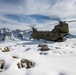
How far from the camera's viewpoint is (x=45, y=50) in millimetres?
12383

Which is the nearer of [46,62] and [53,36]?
[46,62]

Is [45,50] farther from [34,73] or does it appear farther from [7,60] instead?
[34,73]

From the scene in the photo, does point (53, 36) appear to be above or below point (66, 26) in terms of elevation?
below

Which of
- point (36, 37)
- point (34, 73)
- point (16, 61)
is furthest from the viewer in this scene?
point (36, 37)

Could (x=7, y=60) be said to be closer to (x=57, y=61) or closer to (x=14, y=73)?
(x=14, y=73)

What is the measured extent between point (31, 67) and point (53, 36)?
15.9 meters

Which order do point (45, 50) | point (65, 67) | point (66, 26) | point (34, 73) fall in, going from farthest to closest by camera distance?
1. point (66, 26)
2. point (45, 50)
3. point (65, 67)
4. point (34, 73)

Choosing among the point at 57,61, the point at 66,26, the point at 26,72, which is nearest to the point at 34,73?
the point at 26,72

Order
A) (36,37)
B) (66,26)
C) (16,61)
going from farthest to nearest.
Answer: (36,37)
(66,26)
(16,61)

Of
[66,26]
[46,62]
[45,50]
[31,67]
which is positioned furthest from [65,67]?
[66,26]

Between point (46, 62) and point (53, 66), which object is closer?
point (53, 66)

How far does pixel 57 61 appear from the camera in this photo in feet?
30.3

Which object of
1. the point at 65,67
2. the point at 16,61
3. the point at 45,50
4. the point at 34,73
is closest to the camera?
the point at 34,73

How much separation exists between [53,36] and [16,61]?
1559cm
